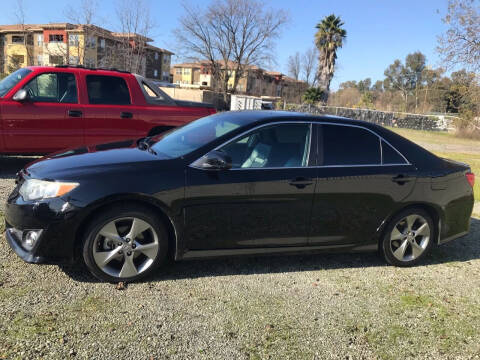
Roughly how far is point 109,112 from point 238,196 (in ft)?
13.4

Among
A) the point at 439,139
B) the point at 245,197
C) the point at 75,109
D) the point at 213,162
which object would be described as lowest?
the point at 439,139

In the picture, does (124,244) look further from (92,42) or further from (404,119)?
(404,119)

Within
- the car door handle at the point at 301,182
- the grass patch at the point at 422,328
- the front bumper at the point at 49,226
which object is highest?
the car door handle at the point at 301,182

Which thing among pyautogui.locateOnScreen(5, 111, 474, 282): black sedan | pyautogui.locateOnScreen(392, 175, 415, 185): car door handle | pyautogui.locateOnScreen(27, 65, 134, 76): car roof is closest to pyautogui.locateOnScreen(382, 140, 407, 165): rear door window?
pyautogui.locateOnScreen(5, 111, 474, 282): black sedan

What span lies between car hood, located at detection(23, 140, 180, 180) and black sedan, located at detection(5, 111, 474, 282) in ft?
Result: 0.04

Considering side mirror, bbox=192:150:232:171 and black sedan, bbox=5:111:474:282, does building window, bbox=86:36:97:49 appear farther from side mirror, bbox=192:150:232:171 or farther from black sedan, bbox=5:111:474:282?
side mirror, bbox=192:150:232:171

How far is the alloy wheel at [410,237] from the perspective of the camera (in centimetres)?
425

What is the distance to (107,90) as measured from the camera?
6793 mm

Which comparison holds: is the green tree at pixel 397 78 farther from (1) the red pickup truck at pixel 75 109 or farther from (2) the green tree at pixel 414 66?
(1) the red pickup truck at pixel 75 109

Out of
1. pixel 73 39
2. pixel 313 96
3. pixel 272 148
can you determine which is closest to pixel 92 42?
pixel 73 39

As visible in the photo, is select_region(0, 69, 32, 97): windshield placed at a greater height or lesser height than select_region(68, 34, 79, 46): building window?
lesser

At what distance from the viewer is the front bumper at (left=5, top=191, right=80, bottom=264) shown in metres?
3.14

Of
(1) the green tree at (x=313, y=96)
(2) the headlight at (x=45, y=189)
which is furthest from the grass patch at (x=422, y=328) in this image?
(1) the green tree at (x=313, y=96)

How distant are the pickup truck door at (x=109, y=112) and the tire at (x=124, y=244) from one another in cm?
381
